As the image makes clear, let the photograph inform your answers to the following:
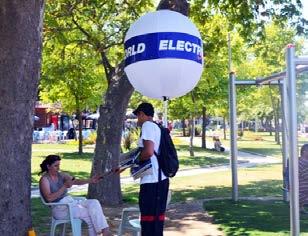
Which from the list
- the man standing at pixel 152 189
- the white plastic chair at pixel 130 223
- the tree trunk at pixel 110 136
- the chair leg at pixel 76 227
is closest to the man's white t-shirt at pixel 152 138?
the man standing at pixel 152 189

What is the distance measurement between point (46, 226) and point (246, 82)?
5077 mm

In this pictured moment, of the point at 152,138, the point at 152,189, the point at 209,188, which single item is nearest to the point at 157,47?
the point at 152,138

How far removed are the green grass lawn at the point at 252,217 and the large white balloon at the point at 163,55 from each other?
8.71ft

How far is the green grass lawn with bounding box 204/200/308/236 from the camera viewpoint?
7.85m

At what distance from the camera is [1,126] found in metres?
5.52

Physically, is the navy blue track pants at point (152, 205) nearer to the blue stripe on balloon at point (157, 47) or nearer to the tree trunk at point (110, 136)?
the blue stripe on balloon at point (157, 47)

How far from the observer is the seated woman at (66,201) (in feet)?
20.9

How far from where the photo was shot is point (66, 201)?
21.5 feet

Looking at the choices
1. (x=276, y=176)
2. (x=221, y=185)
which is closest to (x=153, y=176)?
(x=221, y=185)

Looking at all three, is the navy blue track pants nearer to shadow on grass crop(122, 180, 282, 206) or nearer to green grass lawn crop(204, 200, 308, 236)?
green grass lawn crop(204, 200, 308, 236)

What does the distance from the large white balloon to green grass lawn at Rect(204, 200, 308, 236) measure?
8.71ft

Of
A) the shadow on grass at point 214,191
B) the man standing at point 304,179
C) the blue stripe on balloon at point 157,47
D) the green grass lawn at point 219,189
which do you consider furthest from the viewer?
the shadow on grass at point 214,191

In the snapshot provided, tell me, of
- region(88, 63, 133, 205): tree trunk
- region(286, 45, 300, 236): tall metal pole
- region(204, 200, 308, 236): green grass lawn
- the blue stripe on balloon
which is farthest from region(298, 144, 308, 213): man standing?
the blue stripe on balloon

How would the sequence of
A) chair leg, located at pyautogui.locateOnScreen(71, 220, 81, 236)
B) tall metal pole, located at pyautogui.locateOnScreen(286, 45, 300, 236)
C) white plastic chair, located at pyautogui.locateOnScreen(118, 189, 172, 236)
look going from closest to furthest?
tall metal pole, located at pyautogui.locateOnScreen(286, 45, 300, 236), white plastic chair, located at pyautogui.locateOnScreen(118, 189, 172, 236), chair leg, located at pyautogui.locateOnScreen(71, 220, 81, 236)
